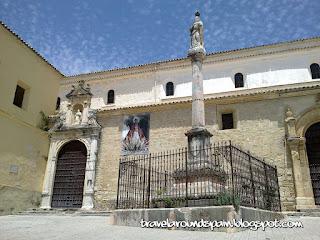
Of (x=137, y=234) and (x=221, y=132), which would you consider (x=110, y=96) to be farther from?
(x=137, y=234)

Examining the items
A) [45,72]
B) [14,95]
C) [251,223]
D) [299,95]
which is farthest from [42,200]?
[299,95]

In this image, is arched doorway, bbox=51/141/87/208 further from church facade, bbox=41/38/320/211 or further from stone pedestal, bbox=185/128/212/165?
stone pedestal, bbox=185/128/212/165

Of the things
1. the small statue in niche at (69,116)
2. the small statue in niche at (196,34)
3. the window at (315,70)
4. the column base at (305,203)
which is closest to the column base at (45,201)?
the small statue in niche at (69,116)

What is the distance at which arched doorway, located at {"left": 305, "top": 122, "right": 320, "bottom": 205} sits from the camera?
13.1 meters

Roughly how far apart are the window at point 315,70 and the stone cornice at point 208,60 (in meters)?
0.99

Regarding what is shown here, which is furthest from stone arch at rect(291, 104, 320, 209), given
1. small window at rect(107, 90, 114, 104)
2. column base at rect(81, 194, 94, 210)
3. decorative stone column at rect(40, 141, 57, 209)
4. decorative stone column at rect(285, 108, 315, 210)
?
decorative stone column at rect(40, 141, 57, 209)

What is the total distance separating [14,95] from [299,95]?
1412cm

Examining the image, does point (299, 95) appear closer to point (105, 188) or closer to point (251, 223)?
point (251, 223)

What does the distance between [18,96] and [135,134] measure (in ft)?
21.7

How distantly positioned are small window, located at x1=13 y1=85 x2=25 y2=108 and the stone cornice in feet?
13.4

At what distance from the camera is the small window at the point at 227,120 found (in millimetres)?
15576

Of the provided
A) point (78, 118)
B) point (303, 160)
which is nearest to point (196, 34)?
point (303, 160)

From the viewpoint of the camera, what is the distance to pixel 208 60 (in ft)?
61.2

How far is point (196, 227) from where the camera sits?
22.2 feet
